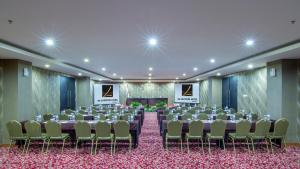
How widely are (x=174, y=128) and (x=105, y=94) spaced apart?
1425 centimetres

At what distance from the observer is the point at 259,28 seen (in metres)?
4.71

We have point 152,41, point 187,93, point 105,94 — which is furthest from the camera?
point 187,93

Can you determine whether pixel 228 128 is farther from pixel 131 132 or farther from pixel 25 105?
pixel 25 105

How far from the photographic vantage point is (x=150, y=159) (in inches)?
249

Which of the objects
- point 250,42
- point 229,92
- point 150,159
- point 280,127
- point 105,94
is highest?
point 250,42

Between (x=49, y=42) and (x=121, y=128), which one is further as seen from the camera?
(x=121, y=128)

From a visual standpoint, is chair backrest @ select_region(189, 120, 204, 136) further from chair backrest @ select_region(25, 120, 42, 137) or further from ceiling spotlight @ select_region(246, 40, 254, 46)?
chair backrest @ select_region(25, 120, 42, 137)

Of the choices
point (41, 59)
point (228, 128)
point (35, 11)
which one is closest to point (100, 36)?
point (35, 11)

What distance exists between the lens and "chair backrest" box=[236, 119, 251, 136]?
23.1 ft

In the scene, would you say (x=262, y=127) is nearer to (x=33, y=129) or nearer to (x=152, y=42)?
(x=152, y=42)

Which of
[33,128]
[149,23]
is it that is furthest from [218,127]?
[33,128]

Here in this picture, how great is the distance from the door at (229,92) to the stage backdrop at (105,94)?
30.8ft

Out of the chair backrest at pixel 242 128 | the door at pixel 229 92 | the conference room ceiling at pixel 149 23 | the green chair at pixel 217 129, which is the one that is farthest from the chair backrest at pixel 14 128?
the door at pixel 229 92

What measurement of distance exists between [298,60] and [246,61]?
1716 millimetres
